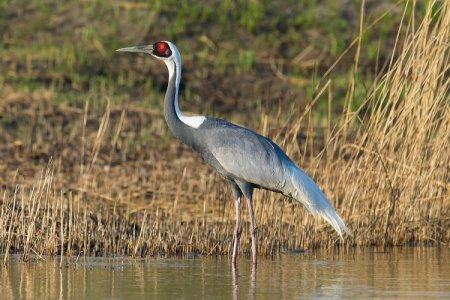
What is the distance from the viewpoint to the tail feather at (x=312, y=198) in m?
10.7

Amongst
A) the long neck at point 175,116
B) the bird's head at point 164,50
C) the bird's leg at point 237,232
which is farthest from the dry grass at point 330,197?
the bird's head at point 164,50

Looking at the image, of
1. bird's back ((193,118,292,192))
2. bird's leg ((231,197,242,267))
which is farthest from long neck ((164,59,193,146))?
bird's leg ((231,197,242,267))

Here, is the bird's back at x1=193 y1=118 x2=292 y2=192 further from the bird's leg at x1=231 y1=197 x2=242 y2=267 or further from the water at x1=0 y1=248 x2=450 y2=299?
the water at x1=0 y1=248 x2=450 y2=299

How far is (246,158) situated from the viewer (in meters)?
11.0

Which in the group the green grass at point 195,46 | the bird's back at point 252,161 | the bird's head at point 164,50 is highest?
the green grass at point 195,46

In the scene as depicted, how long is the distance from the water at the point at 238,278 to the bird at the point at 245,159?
43 centimetres

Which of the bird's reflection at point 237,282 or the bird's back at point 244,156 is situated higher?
the bird's back at point 244,156

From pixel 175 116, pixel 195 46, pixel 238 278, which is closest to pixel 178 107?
pixel 175 116

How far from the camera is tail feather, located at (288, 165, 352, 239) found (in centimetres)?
1071

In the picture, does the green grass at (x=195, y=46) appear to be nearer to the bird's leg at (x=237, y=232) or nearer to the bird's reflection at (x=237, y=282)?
the bird's leg at (x=237, y=232)

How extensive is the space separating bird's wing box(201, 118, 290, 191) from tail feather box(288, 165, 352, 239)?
0.10 metres

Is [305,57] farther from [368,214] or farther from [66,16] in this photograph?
[368,214]

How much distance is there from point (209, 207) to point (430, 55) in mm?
2523

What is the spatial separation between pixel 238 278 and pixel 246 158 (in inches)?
58.9
